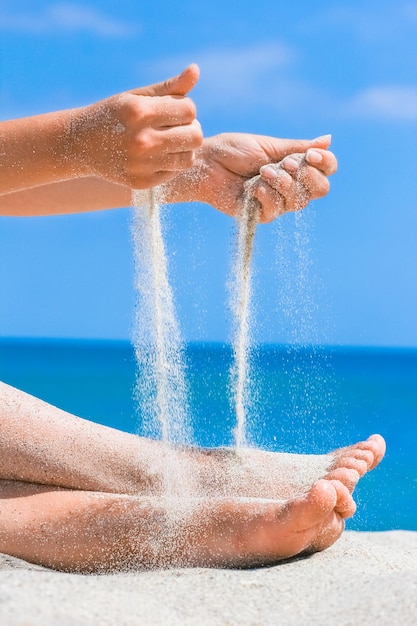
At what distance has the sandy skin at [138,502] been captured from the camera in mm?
1899

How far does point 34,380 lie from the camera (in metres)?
15.0

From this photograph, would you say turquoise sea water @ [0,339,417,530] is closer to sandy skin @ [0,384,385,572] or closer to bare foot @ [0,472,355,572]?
sandy skin @ [0,384,385,572]

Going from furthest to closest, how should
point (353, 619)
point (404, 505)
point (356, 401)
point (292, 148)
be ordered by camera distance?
1. point (356, 401)
2. point (404, 505)
3. point (292, 148)
4. point (353, 619)

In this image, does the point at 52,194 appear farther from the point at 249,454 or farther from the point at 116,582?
the point at 116,582

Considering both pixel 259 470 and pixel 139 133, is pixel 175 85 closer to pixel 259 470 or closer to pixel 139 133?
pixel 139 133

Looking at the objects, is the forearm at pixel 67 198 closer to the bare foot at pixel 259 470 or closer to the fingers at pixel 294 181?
the fingers at pixel 294 181

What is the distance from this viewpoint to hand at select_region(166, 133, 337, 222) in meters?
2.18

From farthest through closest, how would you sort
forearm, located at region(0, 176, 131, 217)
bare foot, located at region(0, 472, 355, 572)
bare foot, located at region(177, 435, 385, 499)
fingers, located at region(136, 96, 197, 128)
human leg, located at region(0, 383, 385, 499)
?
forearm, located at region(0, 176, 131, 217) → bare foot, located at region(177, 435, 385, 499) → human leg, located at region(0, 383, 385, 499) → bare foot, located at region(0, 472, 355, 572) → fingers, located at region(136, 96, 197, 128)

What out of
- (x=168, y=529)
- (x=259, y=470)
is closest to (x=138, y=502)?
(x=168, y=529)

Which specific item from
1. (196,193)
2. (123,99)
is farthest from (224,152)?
(123,99)

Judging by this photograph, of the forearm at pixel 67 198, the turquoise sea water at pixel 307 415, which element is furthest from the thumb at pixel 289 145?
the turquoise sea water at pixel 307 415

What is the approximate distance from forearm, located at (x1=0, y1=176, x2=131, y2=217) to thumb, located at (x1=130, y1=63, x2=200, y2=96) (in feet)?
2.57

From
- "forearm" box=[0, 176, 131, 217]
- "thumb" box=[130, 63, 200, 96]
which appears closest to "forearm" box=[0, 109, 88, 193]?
"thumb" box=[130, 63, 200, 96]

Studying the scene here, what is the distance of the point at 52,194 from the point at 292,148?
0.73 m
